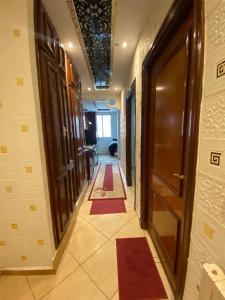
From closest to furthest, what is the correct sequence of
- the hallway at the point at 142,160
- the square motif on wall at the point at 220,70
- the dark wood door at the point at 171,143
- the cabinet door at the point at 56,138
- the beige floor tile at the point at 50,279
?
the square motif on wall at the point at 220,70, the hallway at the point at 142,160, the dark wood door at the point at 171,143, the beige floor tile at the point at 50,279, the cabinet door at the point at 56,138

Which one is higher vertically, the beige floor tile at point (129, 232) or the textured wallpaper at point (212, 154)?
the textured wallpaper at point (212, 154)

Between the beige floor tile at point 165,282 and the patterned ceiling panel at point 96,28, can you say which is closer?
the beige floor tile at point 165,282

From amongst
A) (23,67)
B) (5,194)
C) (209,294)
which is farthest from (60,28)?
(209,294)

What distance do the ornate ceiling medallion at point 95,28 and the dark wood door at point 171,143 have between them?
722mm

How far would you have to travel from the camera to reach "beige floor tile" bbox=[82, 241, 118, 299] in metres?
1.32

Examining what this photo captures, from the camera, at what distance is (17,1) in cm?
108

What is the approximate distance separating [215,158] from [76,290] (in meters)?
1.53

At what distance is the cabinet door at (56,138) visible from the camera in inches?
55.6

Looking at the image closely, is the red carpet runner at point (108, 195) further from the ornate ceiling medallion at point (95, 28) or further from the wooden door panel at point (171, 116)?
the ornate ceiling medallion at point (95, 28)

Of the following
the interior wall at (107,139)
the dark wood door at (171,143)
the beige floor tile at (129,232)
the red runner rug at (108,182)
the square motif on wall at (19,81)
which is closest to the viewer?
the dark wood door at (171,143)

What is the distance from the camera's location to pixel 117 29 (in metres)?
1.81

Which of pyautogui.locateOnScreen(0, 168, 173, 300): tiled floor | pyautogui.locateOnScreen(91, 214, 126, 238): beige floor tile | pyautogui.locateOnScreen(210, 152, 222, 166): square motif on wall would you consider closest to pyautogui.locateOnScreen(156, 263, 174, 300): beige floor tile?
pyautogui.locateOnScreen(0, 168, 173, 300): tiled floor

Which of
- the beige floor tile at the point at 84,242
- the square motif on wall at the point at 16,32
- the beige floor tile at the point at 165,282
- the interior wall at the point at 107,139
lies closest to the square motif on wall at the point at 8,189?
the beige floor tile at the point at 84,242

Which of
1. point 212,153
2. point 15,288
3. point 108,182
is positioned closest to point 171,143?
point 212,153
